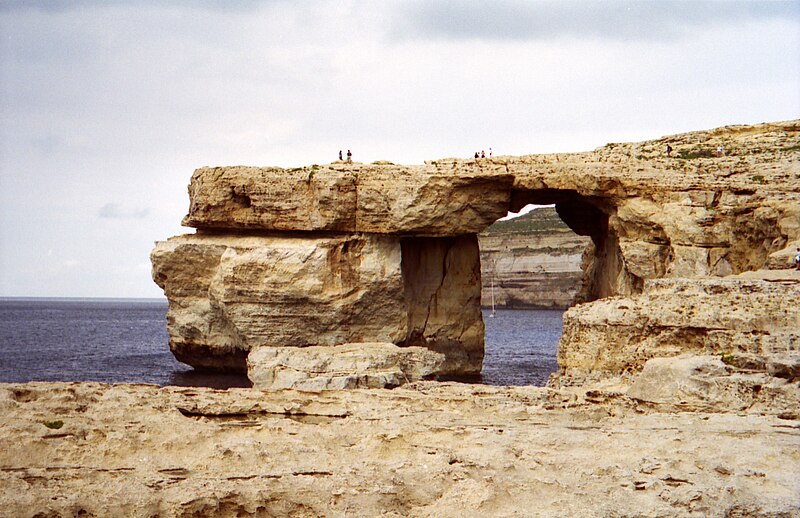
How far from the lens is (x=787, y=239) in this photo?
21.7 meters

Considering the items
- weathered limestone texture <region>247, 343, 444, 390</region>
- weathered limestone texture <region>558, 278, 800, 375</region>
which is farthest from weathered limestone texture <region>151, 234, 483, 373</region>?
weathered limestone texture <region>558, 278, 800, 375</region>

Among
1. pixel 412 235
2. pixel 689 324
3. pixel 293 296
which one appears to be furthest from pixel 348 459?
pixel 412 235

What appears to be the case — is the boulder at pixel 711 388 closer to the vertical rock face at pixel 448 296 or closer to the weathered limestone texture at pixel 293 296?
the weathered limestone texture at pixel 293 296

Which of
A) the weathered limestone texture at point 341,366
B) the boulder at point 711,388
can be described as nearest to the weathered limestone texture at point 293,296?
the weathered limestone texture at point 341,366

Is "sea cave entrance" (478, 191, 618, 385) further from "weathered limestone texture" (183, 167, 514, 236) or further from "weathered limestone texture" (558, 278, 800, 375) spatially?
"weathered limestone texture" (558, 278, 800, 375)

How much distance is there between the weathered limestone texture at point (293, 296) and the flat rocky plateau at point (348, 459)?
1794cm

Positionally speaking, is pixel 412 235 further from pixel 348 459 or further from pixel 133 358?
pixel 348 459

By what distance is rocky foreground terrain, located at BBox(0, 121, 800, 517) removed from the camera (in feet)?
29.4

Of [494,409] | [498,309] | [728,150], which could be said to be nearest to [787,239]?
[728,150]

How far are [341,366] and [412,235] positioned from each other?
744 centimetres

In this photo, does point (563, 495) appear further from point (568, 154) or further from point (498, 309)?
point (498, 309)

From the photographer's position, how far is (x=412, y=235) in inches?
1187

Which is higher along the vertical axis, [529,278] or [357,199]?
[357,199]

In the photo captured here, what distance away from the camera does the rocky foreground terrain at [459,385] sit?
896 cm
